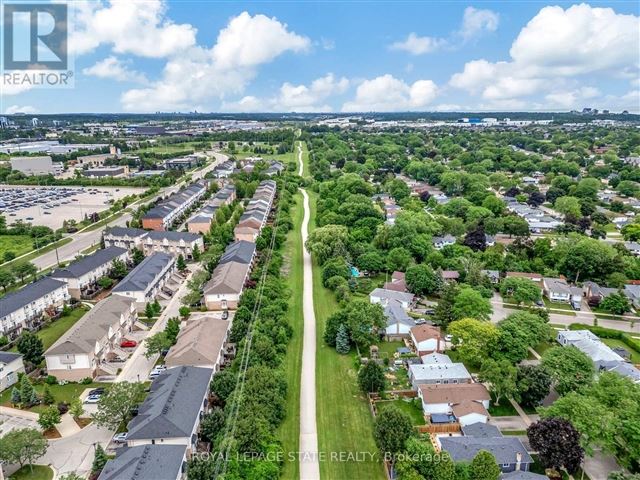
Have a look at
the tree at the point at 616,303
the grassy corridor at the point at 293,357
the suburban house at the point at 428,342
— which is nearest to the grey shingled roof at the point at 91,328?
the grassy corridor at the point at 293,357

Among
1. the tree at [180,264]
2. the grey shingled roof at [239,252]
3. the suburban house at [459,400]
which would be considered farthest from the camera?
the tree at [180,264]

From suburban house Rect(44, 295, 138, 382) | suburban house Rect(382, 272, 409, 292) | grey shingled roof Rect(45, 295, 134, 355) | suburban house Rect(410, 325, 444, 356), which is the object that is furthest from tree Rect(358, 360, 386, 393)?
grey shingled roof Rect(45, 295, 134, 355)

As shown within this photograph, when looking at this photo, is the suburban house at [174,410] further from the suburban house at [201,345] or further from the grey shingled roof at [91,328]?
the grey shingled roof at [91,328]

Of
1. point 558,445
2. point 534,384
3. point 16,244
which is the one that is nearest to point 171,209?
point 16,244

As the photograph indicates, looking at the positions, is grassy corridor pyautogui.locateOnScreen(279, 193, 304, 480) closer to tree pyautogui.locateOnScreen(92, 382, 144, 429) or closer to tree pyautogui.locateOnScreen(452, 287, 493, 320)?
tree pyautogui.locateOnScreen(92, 382, 144, 429)

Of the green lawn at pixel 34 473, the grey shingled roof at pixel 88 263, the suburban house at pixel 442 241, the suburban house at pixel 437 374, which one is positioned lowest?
the green lawn at pixel 34 473

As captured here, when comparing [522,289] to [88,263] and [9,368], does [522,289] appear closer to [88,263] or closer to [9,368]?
[9,368]
